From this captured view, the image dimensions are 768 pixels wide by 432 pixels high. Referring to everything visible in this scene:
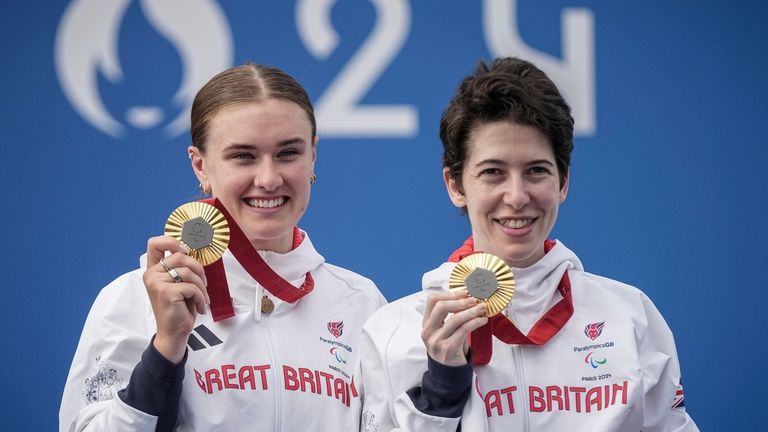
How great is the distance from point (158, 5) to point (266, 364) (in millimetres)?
2154

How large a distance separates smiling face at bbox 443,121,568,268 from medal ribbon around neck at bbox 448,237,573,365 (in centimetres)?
12

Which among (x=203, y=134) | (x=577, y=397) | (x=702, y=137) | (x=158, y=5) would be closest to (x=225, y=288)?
(x=203, y=134)

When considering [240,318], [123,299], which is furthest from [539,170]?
[123,299]

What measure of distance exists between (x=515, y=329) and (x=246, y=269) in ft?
2.16

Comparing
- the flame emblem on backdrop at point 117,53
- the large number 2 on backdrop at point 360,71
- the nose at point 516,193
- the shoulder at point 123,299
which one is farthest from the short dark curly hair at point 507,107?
the flame emblem on backdrop at point 117,53

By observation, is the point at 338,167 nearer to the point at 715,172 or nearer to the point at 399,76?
the point at 399,76

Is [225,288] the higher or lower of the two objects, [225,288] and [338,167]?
the lower

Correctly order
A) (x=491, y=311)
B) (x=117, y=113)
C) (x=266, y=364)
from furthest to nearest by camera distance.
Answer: (x=117, y=113), (x=266, y=364), (x=491, y=311)

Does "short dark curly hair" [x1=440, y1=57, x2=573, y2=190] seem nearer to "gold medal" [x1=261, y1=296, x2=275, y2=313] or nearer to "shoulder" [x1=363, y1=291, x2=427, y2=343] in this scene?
"shoulder" [x1=363, y1=291, x2=427, y2=343]

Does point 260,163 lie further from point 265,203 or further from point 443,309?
point 443,309

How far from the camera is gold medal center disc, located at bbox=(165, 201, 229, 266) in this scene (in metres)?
2.36

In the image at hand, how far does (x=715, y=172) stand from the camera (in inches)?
167

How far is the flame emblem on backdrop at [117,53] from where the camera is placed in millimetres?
4168

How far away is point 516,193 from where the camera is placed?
239 cm
